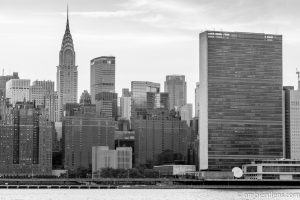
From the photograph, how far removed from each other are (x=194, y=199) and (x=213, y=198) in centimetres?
463

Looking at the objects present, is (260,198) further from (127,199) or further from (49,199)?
(49,199)

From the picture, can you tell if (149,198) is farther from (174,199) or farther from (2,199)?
(2,199)

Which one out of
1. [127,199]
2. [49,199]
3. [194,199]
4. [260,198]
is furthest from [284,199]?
[49,199]

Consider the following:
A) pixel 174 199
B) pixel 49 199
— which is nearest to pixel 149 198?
pixel 174 199

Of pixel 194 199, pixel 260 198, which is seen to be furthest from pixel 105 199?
pixel 260 198

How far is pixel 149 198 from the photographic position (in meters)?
177

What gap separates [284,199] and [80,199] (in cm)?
3876

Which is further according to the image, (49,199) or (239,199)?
(49,199)

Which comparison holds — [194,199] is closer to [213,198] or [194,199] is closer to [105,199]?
[213,198]

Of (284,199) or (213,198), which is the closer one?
(284,199)

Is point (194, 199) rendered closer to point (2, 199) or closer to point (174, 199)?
point (174, 199)

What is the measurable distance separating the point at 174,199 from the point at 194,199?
4.27 metres

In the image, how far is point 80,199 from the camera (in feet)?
567

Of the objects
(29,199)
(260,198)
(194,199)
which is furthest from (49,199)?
(260,198)
